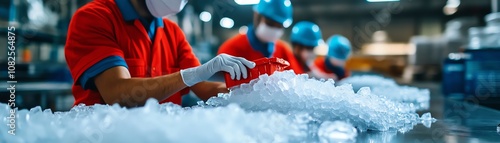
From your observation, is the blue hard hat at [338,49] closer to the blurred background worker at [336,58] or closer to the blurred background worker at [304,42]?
the blurred background worker at [336,58]

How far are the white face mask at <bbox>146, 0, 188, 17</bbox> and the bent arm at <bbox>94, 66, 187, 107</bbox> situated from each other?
0.92 feet

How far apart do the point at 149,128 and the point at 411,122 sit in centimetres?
77

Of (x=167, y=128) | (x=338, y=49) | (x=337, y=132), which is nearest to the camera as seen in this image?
(x=167, y=128)

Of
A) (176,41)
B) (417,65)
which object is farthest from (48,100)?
(417,65)

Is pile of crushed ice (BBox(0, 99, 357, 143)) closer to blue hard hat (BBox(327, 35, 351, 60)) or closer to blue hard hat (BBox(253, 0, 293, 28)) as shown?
blue hard hat (BBox(253, 0, 293, 28))

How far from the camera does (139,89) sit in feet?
3.93

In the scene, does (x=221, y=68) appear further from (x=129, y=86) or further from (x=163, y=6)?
(x=163, y=6)

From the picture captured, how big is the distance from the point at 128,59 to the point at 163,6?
22 cm

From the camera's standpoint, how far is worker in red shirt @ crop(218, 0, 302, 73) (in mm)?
2367

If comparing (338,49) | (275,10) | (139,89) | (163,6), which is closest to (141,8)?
(163,6)

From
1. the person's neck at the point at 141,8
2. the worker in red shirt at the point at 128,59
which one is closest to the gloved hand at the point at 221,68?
the worker in red shirt at the point at 128,59

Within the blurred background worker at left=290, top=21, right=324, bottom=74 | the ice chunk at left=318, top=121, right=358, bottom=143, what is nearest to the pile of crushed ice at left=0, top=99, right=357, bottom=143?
the ice chunk at left=318, top=121, right=358, bottom=143

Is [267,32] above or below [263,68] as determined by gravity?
above

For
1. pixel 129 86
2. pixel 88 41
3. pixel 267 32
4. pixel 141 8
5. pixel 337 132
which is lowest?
pixel 337 132
